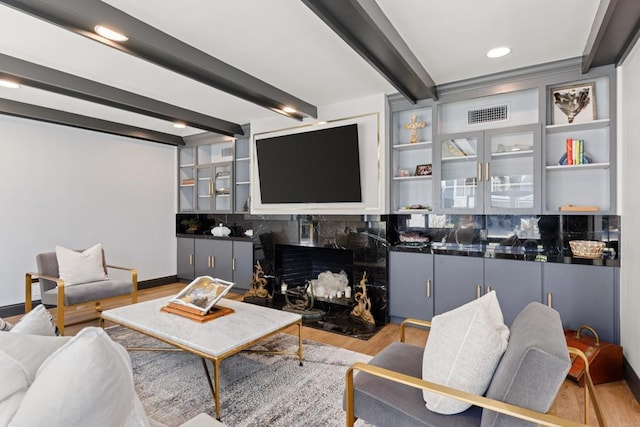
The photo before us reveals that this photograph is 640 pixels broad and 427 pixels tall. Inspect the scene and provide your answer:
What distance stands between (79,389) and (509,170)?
3711mm

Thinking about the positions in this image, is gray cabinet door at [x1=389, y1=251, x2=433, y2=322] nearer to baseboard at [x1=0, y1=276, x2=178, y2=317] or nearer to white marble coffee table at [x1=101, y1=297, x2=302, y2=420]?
white marble coffee table at [x1=101, y1=297, x2=302, y2=420]

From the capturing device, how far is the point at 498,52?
2826 millimetres

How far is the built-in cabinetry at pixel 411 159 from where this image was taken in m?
3.81

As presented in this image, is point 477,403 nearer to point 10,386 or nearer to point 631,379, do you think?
point 10,386

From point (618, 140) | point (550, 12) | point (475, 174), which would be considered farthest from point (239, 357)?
point (618, 140)

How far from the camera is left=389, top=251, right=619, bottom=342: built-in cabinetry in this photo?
277 centimetres

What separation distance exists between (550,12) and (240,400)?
3.24m

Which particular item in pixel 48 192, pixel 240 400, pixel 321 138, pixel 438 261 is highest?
pixel 321 138

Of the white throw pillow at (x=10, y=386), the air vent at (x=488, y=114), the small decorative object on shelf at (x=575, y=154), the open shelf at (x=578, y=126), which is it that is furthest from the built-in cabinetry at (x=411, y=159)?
the white throw pillow at (x=10, y=386)

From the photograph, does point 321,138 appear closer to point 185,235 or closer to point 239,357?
point 239,357

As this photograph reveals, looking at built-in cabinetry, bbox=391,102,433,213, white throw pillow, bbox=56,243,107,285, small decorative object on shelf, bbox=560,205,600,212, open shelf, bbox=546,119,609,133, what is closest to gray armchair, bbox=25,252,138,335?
white throw pillow, bbox=56,243,107,285

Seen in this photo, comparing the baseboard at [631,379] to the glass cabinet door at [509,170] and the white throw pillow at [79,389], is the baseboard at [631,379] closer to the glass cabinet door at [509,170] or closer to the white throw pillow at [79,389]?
the glass cabinet door at [509,170]

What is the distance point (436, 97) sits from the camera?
358 cm

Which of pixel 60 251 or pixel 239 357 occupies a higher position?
pixel 60 251
